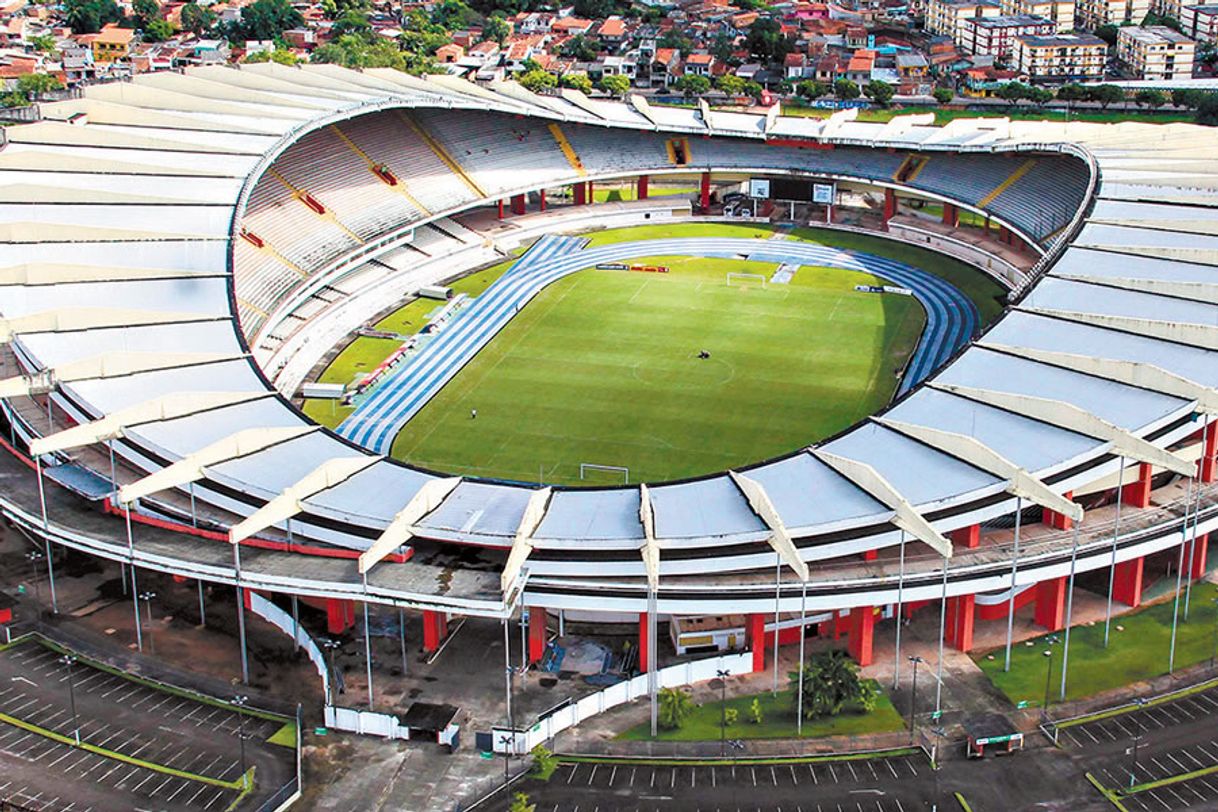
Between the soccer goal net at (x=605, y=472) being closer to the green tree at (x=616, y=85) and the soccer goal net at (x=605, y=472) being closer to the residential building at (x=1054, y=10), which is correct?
the green tree at (x=616, y=85)

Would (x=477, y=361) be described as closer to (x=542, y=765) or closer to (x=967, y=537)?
(x=967, y=537)

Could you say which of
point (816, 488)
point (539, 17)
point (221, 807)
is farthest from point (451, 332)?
point (539, 17)

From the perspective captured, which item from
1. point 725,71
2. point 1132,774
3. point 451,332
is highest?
point 725,71

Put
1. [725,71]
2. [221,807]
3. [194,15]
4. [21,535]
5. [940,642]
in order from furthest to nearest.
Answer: [194,15] < [725,71] < [21,535] < [940,642] < [221,807]

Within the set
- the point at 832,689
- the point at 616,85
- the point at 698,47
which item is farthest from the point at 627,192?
the point at 832,689

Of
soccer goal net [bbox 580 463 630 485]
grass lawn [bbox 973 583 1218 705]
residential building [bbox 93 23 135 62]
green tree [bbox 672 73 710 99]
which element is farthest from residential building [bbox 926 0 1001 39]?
grass lawn [bbox 973 583 1218 705]

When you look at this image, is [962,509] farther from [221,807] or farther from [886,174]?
[886,174]

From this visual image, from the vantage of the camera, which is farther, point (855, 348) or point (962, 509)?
point (855, 348)
